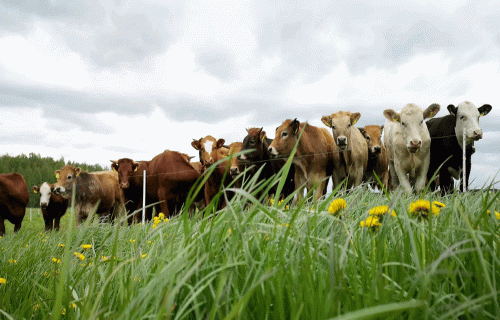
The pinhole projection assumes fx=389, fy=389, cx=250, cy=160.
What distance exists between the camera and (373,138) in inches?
313

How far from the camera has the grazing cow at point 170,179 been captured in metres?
10.0

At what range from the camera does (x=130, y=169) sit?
9984 mm

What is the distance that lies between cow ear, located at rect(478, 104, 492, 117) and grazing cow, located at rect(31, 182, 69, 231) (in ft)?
37.1

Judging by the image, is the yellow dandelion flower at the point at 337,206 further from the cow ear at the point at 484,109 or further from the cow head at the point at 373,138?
the cow ear at the point at 484,109

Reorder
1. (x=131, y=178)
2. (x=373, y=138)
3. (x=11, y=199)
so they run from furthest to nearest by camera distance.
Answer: (x=11, y=199), (x=131, y=178), (x=373, y=138)

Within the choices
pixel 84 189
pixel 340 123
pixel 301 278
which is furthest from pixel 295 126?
pixel 84 189

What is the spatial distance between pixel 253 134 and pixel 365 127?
2.47 m

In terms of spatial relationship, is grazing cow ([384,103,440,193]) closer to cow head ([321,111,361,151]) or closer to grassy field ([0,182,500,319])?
cow head ([321,111,361,151])

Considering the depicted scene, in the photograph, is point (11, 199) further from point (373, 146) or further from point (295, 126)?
point (373, 146)

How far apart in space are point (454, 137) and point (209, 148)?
203 inches

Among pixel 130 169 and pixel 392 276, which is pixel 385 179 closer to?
pixel 130 169

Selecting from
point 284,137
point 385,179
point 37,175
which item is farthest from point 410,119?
point 37,175

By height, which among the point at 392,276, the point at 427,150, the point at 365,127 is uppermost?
the point at 365,127

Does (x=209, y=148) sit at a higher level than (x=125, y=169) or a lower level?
higher
